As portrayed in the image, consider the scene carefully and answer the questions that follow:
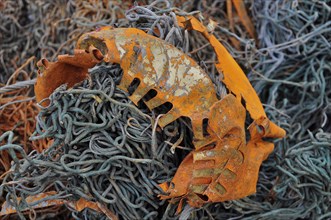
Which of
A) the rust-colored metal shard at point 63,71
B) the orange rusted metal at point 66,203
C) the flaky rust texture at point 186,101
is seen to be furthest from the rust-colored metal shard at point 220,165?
the rust-colored metal shard at point 63,71

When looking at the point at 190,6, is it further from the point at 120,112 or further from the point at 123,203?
the point at 123,203

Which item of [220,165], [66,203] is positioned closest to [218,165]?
[220,165]

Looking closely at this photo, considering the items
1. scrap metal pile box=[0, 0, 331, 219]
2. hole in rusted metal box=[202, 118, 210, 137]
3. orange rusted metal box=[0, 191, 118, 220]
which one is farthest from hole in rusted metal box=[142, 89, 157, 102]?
orange rusted metal box=[0, 191, 118, 220]

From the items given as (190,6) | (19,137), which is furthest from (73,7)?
(19,137)

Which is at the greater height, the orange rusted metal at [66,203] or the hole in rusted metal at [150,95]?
the hole in rusted metal at [150,95]

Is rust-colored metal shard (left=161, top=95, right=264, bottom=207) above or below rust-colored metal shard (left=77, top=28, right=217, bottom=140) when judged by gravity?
below

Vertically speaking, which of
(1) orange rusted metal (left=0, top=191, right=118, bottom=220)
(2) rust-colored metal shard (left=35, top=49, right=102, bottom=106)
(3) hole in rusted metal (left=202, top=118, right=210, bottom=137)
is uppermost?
(2) rust-colored metal shard (left=35, top=49, right=102, bottom=106)

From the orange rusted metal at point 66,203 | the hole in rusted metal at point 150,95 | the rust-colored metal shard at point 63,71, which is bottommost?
the orange rusted metal at point 66,203

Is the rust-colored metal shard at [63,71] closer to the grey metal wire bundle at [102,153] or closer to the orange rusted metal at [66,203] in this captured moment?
the grey metal wire bundle at [102,153]

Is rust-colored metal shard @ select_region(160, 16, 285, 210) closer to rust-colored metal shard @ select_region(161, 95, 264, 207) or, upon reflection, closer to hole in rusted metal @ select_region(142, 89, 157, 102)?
rust-colored metal shard @ select_region(161, 95, 264, 207)
